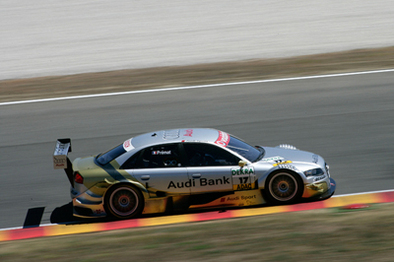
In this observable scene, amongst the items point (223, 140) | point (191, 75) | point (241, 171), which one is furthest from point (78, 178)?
point (191, 75)

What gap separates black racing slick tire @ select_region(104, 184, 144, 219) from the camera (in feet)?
26.1

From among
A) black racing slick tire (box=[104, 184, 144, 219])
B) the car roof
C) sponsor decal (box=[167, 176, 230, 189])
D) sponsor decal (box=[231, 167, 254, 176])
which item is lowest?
black racing slick tire (box=[104, 184, 144, 219])

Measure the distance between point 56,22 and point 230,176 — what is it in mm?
17854

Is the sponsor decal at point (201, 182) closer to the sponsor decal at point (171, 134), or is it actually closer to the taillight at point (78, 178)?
the sponsor decal at point (171, 134)

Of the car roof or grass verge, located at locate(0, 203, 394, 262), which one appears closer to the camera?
grass verge, located at locate(0, 203, 394, 262)

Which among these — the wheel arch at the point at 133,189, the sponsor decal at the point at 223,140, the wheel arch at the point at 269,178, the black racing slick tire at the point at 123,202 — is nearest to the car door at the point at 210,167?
the sponsor decal at the point at 223,140

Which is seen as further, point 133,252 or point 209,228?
point 209,228

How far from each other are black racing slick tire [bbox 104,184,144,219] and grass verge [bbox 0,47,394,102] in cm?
763

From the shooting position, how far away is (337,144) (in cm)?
1082

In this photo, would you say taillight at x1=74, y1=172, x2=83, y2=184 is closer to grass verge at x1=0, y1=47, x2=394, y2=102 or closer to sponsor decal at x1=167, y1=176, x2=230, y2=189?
sponsor decal at x1=167, y1=176, x2=230, y2=189

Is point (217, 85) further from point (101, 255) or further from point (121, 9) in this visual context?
point (121, 9)

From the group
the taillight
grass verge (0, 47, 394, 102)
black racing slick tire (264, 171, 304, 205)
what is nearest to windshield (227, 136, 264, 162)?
black racing slick tire (264, 171, 304, 205)

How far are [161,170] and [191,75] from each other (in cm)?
874

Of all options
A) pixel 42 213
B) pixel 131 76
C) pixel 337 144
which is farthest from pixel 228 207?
pixel 131 76
